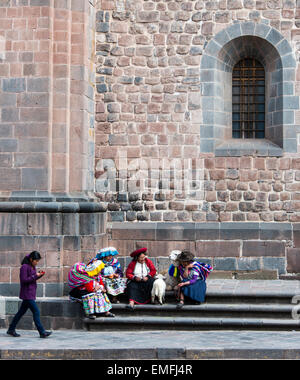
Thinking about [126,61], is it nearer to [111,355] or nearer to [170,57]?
[170,57]

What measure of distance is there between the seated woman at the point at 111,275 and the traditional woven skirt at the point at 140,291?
0.17 meters

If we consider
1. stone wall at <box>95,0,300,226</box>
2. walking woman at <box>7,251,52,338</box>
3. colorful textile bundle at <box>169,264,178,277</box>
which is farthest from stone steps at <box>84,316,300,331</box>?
stone wall at <box>95,0,300,226</box>

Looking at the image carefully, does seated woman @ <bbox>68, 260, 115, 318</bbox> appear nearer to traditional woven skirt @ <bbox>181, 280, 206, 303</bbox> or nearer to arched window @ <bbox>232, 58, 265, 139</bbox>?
traditional woven skirt @ <bbox>181, 280, 206, 303</bbox>

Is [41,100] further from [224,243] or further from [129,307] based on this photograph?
[224,243]

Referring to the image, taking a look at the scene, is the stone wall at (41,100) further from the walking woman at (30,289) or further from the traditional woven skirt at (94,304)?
the traditional woven skirt at (94,304)

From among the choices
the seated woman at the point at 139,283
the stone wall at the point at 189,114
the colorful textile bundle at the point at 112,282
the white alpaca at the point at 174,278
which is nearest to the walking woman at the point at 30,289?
the colorful textile bundle at the point at 112,282

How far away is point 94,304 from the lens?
1162 centimetres

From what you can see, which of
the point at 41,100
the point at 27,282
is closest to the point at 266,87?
the point at 41,100

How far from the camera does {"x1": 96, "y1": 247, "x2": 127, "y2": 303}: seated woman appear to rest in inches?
472

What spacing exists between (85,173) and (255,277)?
13.2ft

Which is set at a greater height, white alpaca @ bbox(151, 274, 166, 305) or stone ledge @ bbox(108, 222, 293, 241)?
stone ledge @ bbox(108, 222, 293, 241)

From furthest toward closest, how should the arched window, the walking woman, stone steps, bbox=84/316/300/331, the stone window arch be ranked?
the arched window < the stone window arch < stone steps, bbox=84/316/300/331 < the walking woman

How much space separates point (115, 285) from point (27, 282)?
1.70m

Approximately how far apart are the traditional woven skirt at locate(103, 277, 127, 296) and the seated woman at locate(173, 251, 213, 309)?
985 mm
